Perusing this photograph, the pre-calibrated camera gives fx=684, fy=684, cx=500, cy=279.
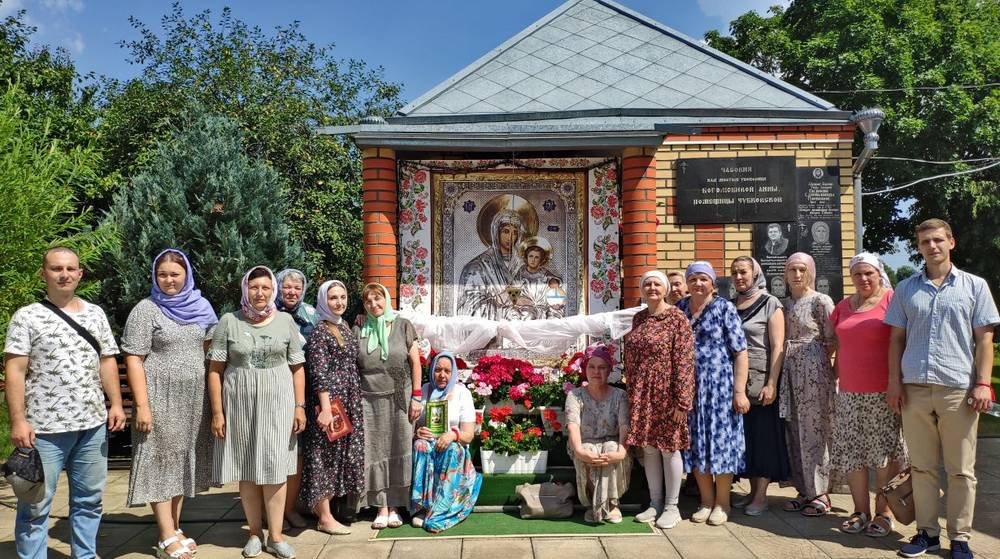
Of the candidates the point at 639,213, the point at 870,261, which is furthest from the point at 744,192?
the point at 870,261

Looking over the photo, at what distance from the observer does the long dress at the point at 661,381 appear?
471 centimetres

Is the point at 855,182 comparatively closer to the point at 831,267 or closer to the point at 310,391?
the point at 831,267

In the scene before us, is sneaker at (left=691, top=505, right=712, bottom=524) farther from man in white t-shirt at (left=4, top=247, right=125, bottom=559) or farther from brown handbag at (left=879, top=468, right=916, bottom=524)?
man in white t-shirt at (left=4, top=247, right=125, bottom=559)

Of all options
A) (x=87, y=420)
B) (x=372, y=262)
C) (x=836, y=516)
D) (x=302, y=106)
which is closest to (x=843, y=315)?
(x=836, y=516)

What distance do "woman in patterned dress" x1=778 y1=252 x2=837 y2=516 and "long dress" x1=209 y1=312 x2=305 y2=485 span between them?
349cm

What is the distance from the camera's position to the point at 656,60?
27.4 feet

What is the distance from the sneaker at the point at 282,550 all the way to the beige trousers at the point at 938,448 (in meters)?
3.94

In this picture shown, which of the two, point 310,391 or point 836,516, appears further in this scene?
point 836,516

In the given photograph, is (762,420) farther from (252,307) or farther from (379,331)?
(252,307)

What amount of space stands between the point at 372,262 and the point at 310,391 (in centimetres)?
199

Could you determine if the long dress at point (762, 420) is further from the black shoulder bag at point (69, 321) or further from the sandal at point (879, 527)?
the black shoulder bag at point (69, 321)

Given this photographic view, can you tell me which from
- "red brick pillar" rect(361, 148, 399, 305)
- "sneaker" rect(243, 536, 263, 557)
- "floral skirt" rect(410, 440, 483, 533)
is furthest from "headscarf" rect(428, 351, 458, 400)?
"red brick pillar" rect(361, 148, 399, 305)

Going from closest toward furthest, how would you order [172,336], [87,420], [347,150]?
[87,420] < [172,336] < [347,150]

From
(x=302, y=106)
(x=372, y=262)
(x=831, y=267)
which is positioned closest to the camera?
(x=372, y=262)
